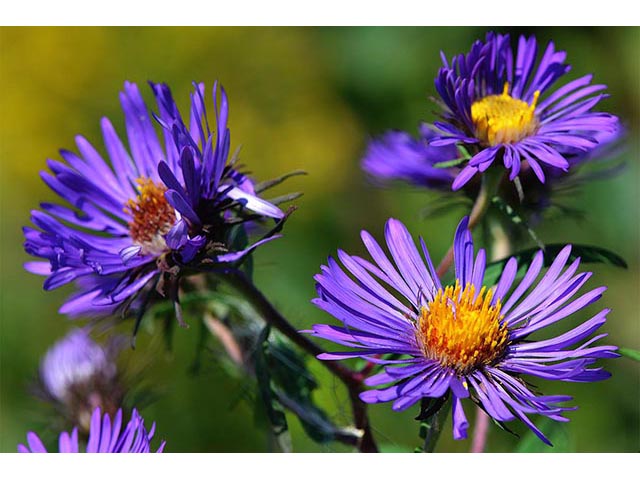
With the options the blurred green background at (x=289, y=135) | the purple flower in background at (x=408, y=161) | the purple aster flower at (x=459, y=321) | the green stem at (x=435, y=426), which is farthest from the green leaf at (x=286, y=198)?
the blurred green background at (x=289, y=135)

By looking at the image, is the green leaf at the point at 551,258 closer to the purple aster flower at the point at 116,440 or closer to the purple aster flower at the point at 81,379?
the purple aster flower at the point at 116,440

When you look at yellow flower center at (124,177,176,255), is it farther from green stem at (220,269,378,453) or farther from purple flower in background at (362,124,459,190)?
purple flower in background at (362,124,459,190)

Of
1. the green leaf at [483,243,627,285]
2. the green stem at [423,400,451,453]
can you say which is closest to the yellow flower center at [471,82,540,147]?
the green leaf at [483,243,627,285]

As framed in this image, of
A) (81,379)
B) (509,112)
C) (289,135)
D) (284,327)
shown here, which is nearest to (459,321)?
(284,327)

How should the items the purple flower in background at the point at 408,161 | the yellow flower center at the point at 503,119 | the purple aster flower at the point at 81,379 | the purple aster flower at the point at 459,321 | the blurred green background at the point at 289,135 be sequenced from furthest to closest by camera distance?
1. the blurred green background at the point at 289,135
2. the purple aster flower at the point at 81,379
3. the purple flower in background at the point at 408,161
4. the yellow flower center at the point at 503,119
5. the purple aster flower at the point at 459,321

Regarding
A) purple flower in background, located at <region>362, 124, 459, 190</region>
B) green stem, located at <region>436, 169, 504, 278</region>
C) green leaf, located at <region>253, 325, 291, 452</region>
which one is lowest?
green leaf, located at <region>253, 325, 291, 452</region>
